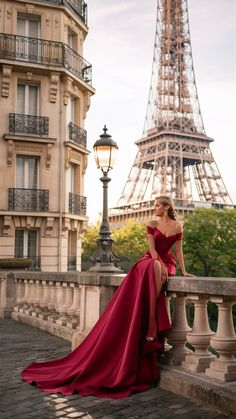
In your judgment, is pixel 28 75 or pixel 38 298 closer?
pixel 38 298

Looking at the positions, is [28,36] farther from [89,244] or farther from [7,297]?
[89,244]

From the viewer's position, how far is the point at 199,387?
501 cm

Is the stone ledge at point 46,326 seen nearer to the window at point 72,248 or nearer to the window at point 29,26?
the window at point 72,248

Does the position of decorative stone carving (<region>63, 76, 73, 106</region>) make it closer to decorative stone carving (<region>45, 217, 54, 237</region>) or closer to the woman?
decorative stone carving (<region>45, 217, 54, 237</region>)

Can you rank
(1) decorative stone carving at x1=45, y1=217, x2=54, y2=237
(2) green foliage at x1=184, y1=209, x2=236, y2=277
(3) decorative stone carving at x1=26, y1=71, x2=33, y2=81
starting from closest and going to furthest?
(3) decorative stone carving at x1=26, y1=71, x2=33, y2=81 → (1) decorative stone carving at x1=45, y1=217, x2=54, y2=237 → (2) green foliage at x1=184, y1=209, x2=236, y2=277

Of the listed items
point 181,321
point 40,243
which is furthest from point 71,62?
point 181,321

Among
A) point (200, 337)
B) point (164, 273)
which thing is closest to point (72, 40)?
point (164, 273)

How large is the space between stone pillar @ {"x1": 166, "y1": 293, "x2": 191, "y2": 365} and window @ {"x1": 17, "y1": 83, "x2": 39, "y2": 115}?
19.6m

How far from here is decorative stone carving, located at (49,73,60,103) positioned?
79.1ft

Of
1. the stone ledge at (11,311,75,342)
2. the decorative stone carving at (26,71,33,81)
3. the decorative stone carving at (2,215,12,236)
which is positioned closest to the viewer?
the stone ledge at (11,311,75,342)

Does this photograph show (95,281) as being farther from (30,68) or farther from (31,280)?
(30,68)

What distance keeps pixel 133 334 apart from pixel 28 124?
19.5 metres

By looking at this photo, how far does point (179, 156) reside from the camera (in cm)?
6875

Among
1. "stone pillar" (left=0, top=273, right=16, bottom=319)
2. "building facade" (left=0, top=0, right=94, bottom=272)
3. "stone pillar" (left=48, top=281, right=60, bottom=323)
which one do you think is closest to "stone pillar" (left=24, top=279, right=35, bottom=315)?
"stone pillar" (left=0, top=273, right=16, bottom=319)
